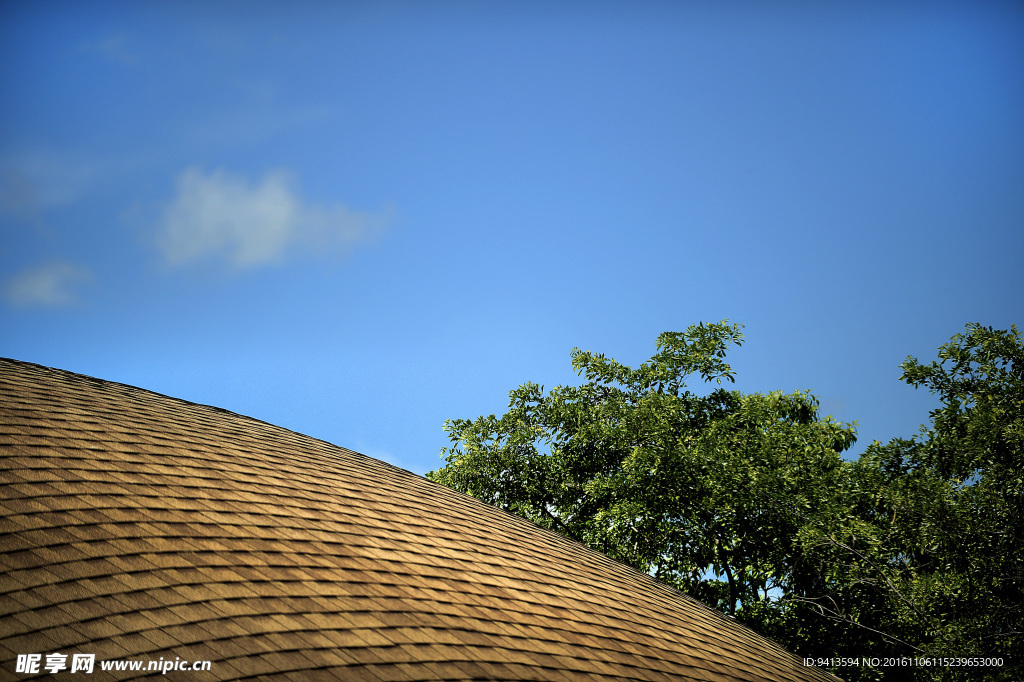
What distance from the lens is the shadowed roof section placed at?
573 centimetres

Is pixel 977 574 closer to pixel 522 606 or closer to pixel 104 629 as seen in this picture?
pixel 522 606

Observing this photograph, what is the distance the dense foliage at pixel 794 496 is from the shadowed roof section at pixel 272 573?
15.7 ft

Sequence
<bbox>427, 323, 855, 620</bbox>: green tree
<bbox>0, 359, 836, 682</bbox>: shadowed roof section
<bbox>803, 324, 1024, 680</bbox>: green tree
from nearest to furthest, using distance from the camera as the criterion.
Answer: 1. <bbox>0, 359, 836, 682</bbox>: shadowed roof section
2. <bbox>803, 324, 1024, 680</bbox>: green tree
3. <bbox>427, 323, 855, 620</bbox>: green tree

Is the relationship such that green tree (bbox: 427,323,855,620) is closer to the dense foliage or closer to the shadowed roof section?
the dense foliage

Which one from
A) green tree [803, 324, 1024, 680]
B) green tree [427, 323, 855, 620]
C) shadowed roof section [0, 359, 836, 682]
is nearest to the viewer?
shadowed roof section [0, 359, 836, 682]

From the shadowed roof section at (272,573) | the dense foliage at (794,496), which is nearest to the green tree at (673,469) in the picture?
the dense foliage at (794,496)

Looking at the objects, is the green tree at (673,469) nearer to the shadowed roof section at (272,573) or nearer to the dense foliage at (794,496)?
the dense foliage at (794,496)

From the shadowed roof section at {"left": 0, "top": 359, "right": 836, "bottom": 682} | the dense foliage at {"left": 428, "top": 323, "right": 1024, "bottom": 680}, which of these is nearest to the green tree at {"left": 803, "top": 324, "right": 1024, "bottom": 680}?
the dense foliage at {"left": 428, "top": 323, "right": 1024, "bottom": 680}

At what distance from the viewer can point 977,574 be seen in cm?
1403

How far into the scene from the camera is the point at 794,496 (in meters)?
19.1

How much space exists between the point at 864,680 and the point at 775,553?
3659mm

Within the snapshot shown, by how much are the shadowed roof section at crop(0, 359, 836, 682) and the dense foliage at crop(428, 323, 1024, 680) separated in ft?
15.7

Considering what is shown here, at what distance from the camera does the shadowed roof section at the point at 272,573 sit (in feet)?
18.8

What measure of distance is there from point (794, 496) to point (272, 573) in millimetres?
15080
